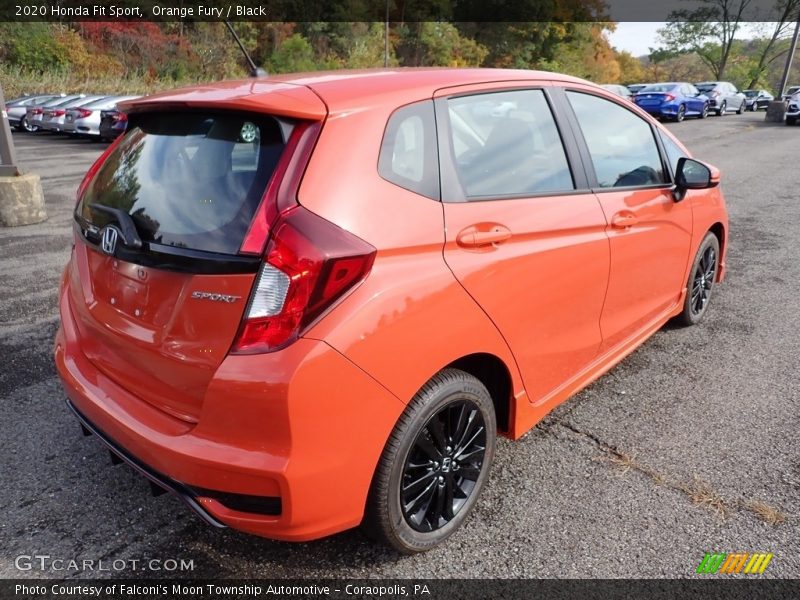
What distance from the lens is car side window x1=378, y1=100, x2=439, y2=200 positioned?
2070mm

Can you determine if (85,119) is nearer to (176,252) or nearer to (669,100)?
(176,252)

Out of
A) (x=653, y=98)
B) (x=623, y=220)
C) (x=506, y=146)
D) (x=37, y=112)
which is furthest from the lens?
(x=653, y=98)

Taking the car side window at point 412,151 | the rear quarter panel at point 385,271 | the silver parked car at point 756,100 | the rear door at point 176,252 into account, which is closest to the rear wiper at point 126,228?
the rear door at point 176,252

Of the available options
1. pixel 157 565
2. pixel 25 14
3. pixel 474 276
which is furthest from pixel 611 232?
pixel 25 14

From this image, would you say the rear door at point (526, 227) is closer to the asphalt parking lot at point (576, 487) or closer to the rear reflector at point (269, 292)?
the asphalt parking lot at point (576, 487)

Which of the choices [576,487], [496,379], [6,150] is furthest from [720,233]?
[6,150]

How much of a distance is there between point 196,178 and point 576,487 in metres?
2.03

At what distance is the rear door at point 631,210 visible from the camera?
2.98 meters

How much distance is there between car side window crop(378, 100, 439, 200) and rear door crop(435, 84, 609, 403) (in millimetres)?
50

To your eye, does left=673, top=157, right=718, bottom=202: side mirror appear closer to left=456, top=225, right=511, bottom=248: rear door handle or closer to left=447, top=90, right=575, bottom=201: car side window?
left=447, top=90, right=575, bottom=201: car side window

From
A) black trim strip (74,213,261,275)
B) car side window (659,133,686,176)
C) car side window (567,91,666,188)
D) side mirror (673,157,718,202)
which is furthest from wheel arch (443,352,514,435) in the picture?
car side window (659,133,686,176)

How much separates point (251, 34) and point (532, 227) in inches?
2074

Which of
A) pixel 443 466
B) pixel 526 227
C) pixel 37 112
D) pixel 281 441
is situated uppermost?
pixel 526 227

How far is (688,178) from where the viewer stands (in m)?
3.54
